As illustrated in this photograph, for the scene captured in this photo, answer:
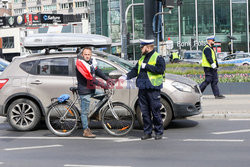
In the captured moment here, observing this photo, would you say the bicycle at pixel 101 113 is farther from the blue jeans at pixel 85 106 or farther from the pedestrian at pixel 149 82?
the pedestrian at pixel 149 82

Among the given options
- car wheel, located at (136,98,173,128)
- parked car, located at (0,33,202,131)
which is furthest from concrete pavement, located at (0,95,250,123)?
car wheel, located at (136,98,173,128)

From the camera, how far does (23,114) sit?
9.80 meters

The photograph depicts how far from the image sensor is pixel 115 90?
935cm

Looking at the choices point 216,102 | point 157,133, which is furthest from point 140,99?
point 216,102

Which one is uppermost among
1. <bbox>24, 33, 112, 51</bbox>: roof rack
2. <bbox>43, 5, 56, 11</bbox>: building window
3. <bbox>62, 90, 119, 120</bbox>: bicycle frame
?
<bbox>43, 5, 56, 11</bbox>: building window

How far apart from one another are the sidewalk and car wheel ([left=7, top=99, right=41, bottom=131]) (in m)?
3.68

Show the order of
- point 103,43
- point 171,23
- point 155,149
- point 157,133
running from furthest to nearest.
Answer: point 171,23
point 103,43
point 157,133
point 155,149

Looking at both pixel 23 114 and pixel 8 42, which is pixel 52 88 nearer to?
pixel 23 114

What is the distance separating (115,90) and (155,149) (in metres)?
2.06

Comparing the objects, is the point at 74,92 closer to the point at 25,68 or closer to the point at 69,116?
the point at 69,116

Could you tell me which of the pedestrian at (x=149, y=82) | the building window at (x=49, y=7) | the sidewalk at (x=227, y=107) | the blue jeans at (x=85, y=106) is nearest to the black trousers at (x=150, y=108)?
the pedestrian at (x=149, y=82)

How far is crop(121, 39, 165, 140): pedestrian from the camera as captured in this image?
323 inches

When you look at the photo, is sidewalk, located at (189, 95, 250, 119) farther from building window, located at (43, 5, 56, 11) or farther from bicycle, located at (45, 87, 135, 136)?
building window, located at (43, 5, 56, 11)

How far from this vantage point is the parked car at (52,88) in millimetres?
9328
